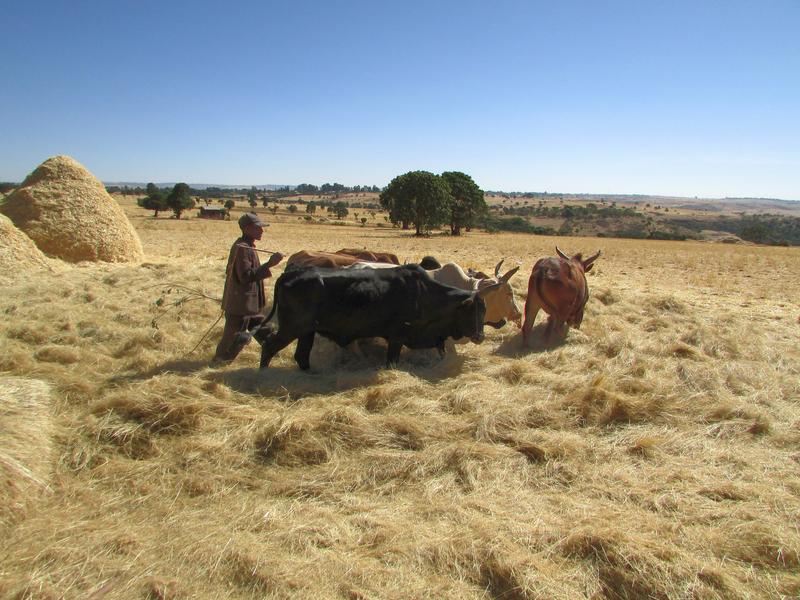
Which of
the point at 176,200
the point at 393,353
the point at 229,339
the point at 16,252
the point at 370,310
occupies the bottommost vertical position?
the point at 393,353

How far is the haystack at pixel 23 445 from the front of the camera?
3.22 m

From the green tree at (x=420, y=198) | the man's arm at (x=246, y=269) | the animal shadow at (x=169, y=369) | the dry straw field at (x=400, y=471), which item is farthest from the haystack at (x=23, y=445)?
the green tree at (x=420, y=198)

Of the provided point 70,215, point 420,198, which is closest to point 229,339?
point 70,215

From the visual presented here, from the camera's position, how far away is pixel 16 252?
10781mm

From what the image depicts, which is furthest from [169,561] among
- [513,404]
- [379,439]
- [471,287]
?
[471,287]

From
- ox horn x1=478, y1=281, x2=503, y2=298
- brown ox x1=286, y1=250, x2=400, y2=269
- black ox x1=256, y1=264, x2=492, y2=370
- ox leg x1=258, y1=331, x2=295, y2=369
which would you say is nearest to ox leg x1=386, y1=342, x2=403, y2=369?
black ox x1=256, y1=264, x2=492, y2=370

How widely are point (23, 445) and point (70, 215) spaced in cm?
1126

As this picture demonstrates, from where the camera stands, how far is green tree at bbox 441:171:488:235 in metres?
42.4

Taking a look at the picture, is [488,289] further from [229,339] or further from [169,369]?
[169,369]

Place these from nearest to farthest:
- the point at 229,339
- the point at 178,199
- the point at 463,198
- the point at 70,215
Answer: the point at 229,339, the point at 70,215, the point at 463,198, the point at 178,199

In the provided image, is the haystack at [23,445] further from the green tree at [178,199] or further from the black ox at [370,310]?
the green tree at [178,199]

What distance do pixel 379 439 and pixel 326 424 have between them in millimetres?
461

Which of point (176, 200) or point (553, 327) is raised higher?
point (176, 200)

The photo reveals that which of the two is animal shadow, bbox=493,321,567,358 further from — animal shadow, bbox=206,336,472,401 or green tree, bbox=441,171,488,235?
green tree, bbox=441,171,488,235
